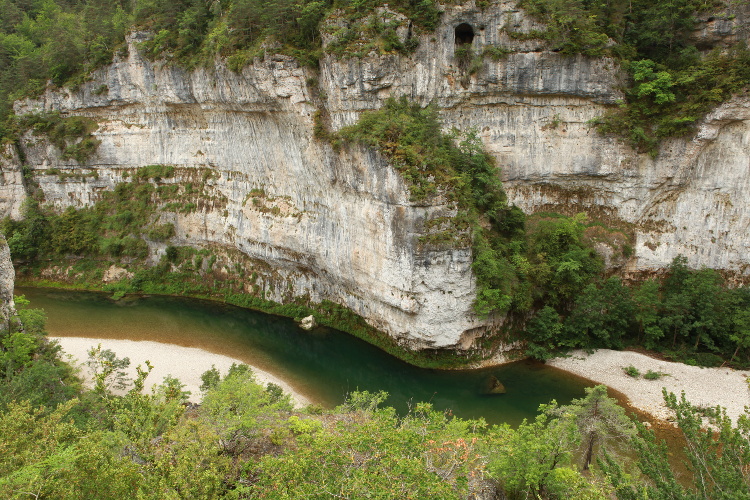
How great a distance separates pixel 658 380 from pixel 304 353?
16047 millimetres

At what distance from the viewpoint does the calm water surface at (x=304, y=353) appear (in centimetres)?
1973

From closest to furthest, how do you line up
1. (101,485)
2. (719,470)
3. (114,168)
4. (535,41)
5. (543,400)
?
(101,485) → (719,470) → (543,400) → (535,41) → (114,168)

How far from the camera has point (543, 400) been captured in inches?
758

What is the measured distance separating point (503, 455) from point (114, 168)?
33.2 m

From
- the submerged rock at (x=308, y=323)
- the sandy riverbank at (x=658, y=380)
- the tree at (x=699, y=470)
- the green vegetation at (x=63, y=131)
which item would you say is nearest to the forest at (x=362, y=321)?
the tree at (x=699, y=470)

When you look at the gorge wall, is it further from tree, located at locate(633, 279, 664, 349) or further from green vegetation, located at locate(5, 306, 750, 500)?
green vegetation, located at locate(5, 306, 750, 500)

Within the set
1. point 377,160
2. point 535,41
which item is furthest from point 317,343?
point 535,41

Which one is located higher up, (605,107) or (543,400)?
(605,107)

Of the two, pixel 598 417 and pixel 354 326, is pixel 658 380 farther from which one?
pixel 354 326

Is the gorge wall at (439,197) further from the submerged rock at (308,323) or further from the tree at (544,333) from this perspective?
the tree at (544,333)

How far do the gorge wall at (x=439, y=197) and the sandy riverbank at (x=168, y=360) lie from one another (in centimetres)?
579

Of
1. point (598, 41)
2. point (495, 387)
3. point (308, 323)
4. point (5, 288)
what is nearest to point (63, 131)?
point (5, 288)

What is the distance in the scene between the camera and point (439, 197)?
20016 millimetres

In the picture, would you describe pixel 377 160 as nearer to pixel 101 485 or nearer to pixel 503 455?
pixel 503 455
